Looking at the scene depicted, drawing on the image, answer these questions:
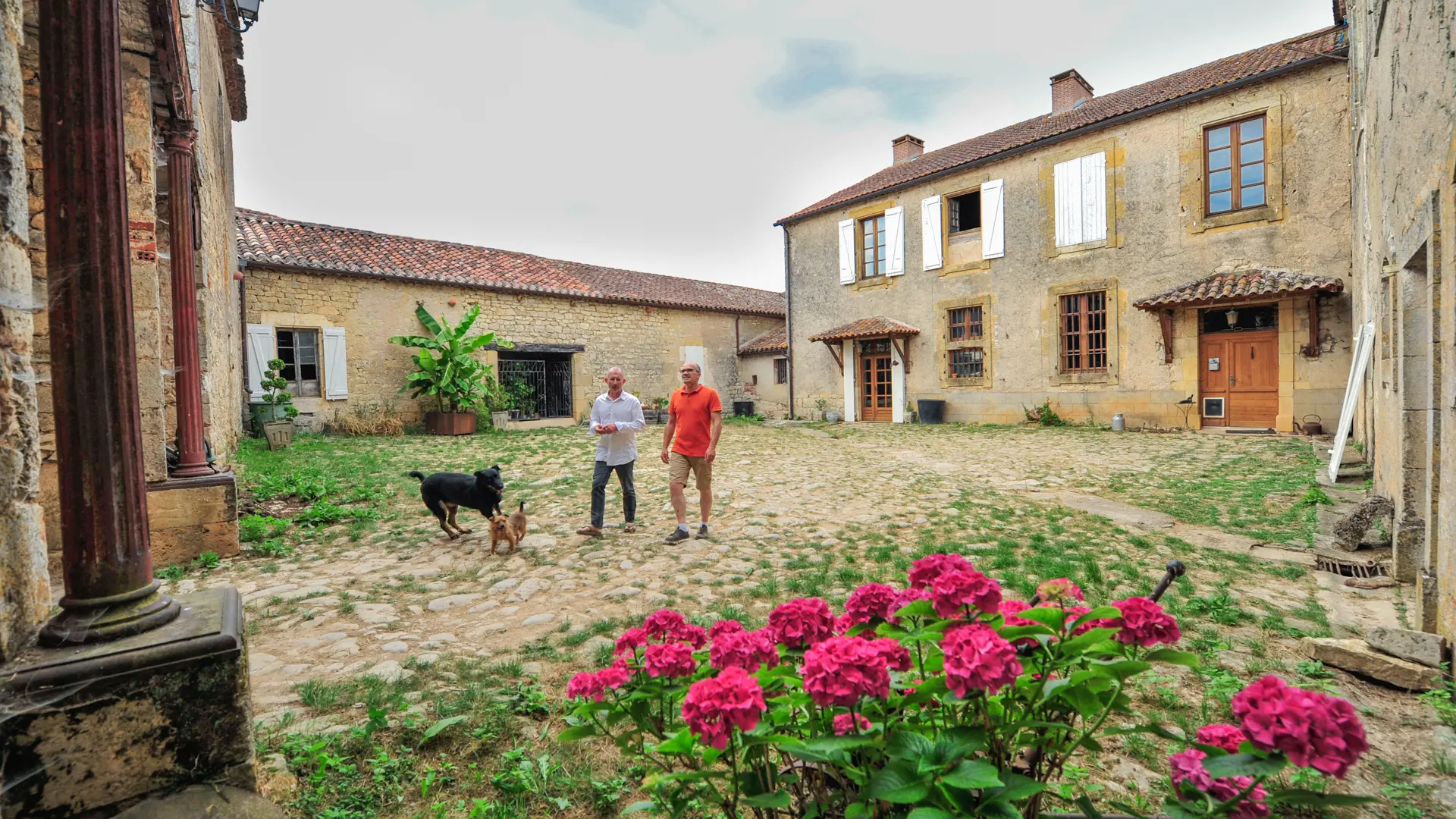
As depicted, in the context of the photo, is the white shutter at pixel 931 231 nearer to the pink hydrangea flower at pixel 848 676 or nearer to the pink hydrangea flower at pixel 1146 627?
the pink hydrangea flower at pixel 1146 627

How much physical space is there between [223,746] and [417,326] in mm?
16100

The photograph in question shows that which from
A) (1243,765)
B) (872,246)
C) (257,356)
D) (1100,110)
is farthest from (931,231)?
(1243,765)

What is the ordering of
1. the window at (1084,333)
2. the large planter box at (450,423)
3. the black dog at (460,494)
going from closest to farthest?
the black dog at (460,494) → the window at (1084,333) → the large planter box at (450,423)

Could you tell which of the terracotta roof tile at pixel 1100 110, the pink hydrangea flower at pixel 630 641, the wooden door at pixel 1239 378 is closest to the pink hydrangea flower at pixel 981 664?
the pink hydrangea flower at pixel 630 641

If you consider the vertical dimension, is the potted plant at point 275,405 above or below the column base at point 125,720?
above

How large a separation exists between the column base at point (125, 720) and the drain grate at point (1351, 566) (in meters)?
5.60

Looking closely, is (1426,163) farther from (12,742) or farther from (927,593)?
(12,742)

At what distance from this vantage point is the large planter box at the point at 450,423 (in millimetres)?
15391

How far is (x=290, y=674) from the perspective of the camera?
296 cm

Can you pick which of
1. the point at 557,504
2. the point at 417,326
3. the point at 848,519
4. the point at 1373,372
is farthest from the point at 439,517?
the point at 417,326

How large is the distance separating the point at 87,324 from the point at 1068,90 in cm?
1994

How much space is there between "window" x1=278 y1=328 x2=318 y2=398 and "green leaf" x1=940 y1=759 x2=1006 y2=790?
16.6m

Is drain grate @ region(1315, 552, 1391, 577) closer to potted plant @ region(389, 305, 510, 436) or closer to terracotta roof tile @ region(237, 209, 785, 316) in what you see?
potted plant @ region(389, 305, 510, 436)

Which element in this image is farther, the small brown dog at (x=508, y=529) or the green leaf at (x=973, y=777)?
the small brown dog at (x=508, y=529)
